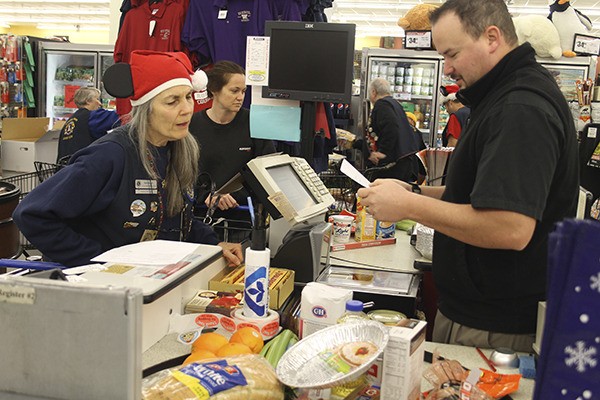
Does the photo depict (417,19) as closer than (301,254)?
No

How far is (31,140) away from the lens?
22.3ft

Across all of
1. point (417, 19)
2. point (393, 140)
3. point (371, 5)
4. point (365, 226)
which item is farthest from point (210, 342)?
point (371, 5)

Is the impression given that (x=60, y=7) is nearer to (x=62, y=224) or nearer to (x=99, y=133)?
(x=99, y=133)

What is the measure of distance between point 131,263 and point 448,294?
1060 mm

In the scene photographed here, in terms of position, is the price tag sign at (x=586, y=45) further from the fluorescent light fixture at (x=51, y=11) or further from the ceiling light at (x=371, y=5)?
the fluorescent light fixture at (x=51, y=11)

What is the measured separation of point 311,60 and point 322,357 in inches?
81.0

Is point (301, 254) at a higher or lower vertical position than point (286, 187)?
lower

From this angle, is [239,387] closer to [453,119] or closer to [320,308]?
[320,308]

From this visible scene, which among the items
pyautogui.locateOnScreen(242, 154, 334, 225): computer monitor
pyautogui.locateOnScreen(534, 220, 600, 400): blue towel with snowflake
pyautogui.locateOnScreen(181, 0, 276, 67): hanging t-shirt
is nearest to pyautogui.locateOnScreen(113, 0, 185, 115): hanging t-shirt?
pyautogui.locateOnScreen(181, 0, 276, 67): hanging t-shirt

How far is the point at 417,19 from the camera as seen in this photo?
6.99 metres

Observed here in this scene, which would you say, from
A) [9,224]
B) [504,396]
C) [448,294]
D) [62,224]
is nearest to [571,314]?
[504,396]

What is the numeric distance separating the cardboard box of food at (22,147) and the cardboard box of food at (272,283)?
5000 millimetres

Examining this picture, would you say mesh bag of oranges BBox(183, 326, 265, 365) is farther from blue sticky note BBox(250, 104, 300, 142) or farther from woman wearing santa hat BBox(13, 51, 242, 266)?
blue sticky note BBox(250, 104, 300, 142)

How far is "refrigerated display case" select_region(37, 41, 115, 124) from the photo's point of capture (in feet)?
26.1
